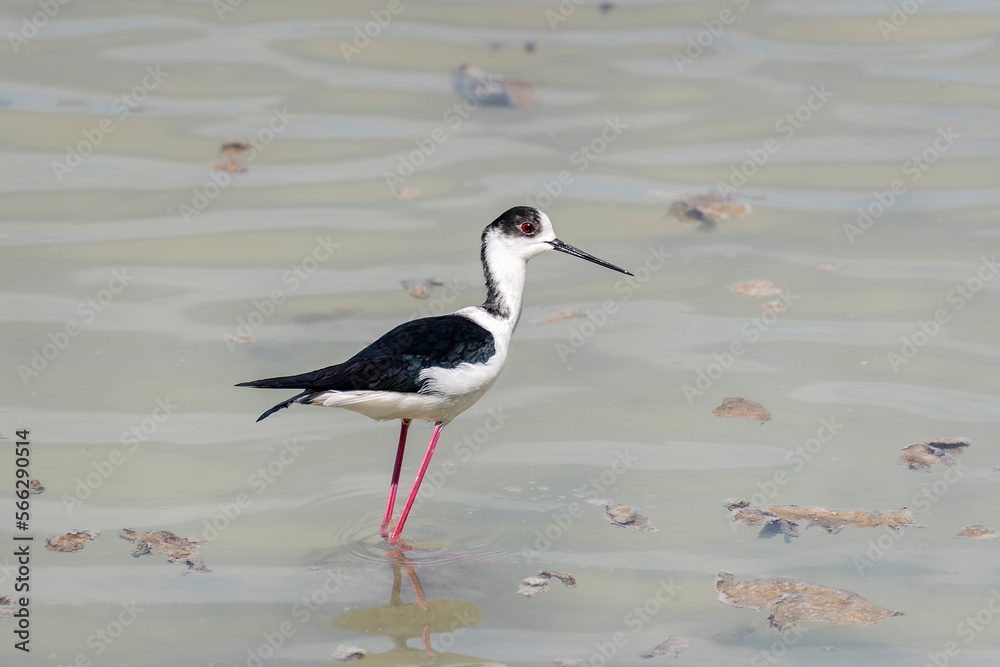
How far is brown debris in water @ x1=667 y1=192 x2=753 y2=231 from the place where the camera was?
991 centimetres

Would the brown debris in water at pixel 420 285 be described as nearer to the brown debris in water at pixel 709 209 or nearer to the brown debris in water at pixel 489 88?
the brown debris in water at pixel 709 209

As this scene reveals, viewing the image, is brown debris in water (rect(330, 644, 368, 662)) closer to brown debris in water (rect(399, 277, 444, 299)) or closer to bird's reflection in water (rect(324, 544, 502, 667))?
bird's reflection in water (rect(324, 544, 502, 667))

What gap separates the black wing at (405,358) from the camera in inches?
221

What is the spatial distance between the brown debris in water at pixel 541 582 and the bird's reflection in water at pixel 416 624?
0.86 ft

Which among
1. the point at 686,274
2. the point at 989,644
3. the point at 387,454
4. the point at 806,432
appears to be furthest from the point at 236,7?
the point at 989,644

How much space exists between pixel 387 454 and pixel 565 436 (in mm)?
1068

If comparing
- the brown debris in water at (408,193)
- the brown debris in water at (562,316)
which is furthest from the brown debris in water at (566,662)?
the brown debris in water at (408,193)

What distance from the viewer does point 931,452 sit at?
22.2 feet

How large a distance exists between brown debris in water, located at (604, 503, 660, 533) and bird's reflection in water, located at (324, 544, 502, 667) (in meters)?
1.06

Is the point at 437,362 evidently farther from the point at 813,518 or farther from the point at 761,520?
the point at 813,518

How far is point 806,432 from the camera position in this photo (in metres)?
7.05

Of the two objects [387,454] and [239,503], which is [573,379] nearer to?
[387,454]

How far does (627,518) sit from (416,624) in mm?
1392

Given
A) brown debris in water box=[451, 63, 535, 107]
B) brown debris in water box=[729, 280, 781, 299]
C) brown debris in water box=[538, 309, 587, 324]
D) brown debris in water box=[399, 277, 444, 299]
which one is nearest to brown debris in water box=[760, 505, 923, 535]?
brown debris in water box=[538, 309, 587, 324]
